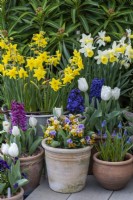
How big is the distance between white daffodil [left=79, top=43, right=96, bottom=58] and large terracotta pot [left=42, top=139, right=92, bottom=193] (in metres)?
0.83

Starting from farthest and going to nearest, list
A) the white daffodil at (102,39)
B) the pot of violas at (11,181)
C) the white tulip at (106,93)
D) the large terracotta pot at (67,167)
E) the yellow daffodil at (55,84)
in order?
the white daffodil at (102,39) → the yellow daffodil at (55,84) → the white tulip at (106,93) → the large terracotta pot at (67,167) → the pot of violas at (11,181)

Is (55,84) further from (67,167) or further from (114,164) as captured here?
(114,164)

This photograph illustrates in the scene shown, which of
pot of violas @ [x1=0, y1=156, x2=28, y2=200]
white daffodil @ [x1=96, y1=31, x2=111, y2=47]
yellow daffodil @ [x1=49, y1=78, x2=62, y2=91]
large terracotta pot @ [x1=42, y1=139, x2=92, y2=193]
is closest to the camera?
pot of violas @ [x1=0, y1=156, x2=28, y2=200]

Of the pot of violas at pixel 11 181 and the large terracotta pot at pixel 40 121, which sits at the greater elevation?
the large terracotta pot at pixel 40 121

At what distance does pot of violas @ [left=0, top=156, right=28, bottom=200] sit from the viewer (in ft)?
11.2

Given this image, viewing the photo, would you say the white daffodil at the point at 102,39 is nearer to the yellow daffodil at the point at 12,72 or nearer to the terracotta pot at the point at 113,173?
the yellow daffodil at the point at 12,72

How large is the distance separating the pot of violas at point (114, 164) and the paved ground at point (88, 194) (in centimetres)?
6

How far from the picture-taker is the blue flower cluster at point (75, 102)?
12.8ft

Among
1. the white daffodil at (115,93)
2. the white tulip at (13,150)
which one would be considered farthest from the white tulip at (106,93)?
the white tulip at (13,150)

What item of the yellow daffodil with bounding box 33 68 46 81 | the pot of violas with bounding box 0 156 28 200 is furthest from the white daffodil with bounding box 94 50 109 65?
the pot of violas with bounding box 0 156 28 200

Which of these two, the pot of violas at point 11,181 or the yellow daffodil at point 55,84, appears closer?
the pot of violas at point 11,181

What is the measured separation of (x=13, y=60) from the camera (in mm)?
4328

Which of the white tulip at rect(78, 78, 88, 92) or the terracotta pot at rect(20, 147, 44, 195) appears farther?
the white tulip at rect(78, 78, 88, 92)

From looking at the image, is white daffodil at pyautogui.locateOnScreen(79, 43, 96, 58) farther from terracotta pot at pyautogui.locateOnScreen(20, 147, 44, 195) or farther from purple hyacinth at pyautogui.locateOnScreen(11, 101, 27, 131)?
terracotta pot at pyautogui.locateOnScreen(20, 147, 44, 195)
